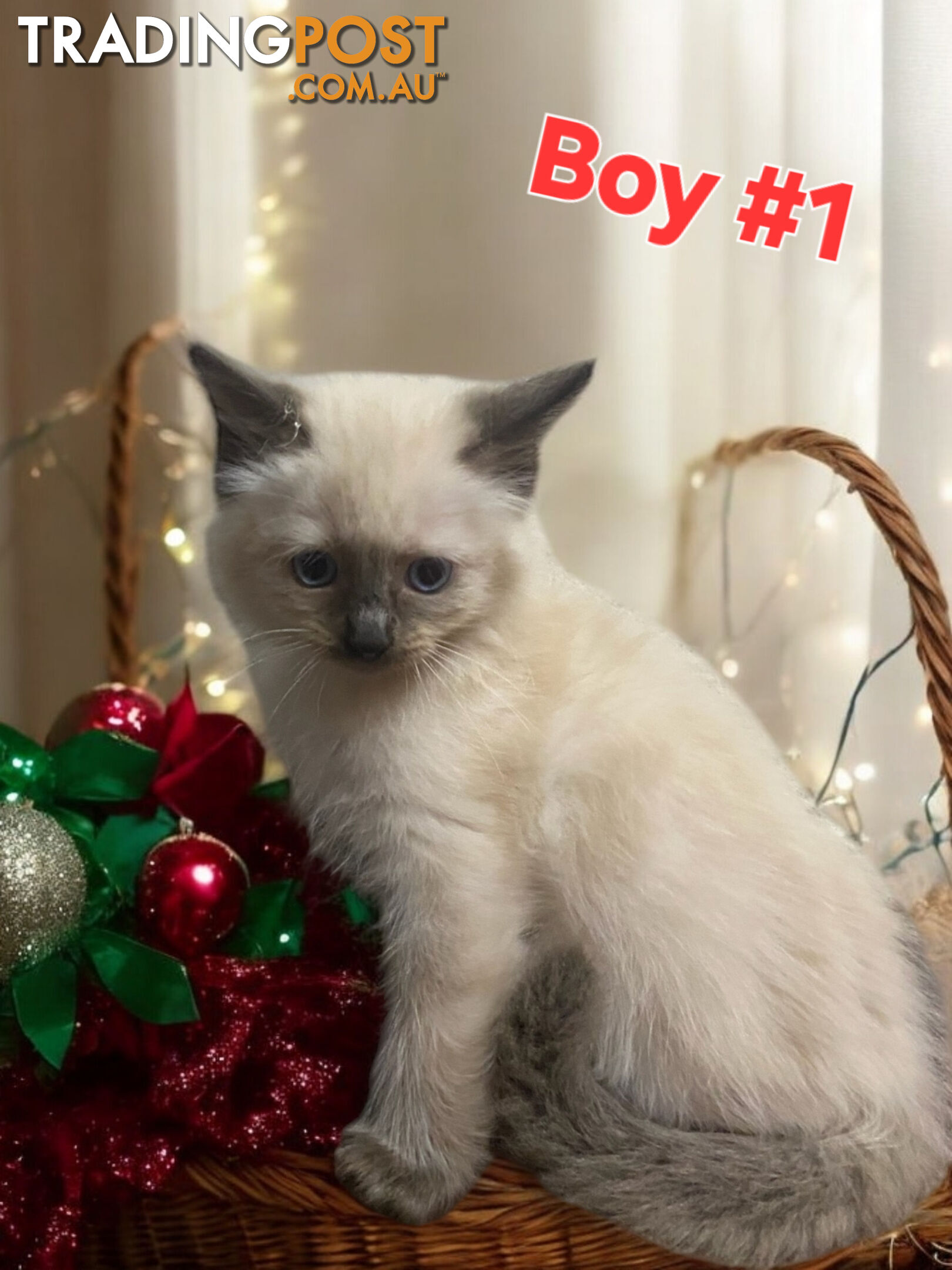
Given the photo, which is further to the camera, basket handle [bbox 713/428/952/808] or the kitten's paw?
basket handle [bbox 713/428/952/808]

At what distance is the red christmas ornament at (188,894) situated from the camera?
84 cm

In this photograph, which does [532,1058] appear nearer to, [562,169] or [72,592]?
[562,169]

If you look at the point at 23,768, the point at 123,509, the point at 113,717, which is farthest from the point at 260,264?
the point at 23,768

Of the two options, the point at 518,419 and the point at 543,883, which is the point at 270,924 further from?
the point at 518,419

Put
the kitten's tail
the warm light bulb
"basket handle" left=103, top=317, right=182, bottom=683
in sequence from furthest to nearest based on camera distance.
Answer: the warm light bulb
"basket handle" left=103, top=317, right=182, bottom=683
the kitten's tail

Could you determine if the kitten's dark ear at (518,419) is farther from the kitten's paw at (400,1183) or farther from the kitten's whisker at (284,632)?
the kitten's paw at (400,1183)

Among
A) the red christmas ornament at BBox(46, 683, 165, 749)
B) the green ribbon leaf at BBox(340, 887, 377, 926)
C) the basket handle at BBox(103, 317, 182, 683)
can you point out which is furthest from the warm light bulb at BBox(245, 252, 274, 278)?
the green ribbon leaf at BBox(340, 887, 377, 926)

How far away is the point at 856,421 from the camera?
1144 millimetres

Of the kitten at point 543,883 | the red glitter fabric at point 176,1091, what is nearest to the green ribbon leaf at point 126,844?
the red glitter fabric at point 176,1091

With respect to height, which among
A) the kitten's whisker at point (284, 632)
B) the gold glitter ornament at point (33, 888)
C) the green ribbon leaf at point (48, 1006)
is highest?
the kitten's whisker at point (284, 632)

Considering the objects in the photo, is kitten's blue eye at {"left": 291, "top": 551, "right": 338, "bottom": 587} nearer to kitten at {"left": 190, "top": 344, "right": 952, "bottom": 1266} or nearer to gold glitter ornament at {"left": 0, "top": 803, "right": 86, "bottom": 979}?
kitten at {"left": 190, "top": 344, "right": 952, "bottom": 1266}

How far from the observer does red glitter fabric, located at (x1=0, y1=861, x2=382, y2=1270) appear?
729 millimetres

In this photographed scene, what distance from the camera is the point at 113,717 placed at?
106 centimetres

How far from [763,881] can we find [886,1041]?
0.41 feet
